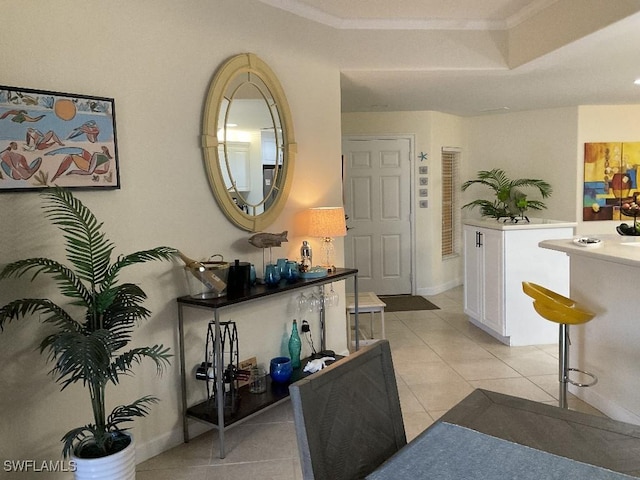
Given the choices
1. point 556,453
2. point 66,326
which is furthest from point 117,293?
point 556,453

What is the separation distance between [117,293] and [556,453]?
5.82 ft

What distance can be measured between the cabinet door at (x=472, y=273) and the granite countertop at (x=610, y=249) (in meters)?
1.50

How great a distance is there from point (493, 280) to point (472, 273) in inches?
17.9

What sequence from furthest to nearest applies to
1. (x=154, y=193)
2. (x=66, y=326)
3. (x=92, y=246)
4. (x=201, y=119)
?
(x=201, y=119)
(x=154, y=193)
(x=92, y=246)
(x=66, y=326)

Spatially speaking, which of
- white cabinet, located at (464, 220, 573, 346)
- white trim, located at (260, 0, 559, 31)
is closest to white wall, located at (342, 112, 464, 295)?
white cabinet, located at (464, 220, 573, 346)

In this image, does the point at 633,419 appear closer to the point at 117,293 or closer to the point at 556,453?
the point at 556,453

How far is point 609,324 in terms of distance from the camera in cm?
322

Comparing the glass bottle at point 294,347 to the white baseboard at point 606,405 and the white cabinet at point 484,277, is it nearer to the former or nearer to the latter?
the white baseboard at point 606,405

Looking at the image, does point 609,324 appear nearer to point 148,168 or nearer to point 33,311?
point 148,168

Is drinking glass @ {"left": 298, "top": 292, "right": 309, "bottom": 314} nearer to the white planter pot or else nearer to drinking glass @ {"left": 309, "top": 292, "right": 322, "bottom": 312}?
drinking glass @ {"left": 309, "top": 292, "right": 322, "bottom": 312}

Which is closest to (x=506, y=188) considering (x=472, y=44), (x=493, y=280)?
(x=493, y=280)

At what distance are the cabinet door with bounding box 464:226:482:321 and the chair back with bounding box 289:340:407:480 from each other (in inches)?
146

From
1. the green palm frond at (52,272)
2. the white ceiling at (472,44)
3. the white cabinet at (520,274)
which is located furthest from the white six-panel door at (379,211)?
the green palm frond at (52,272)

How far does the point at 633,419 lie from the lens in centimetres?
303
